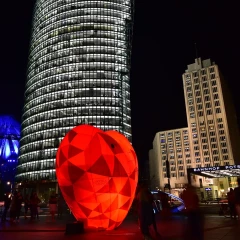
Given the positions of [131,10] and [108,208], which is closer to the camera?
[108,208]

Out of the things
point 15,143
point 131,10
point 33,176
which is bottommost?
point 33,176

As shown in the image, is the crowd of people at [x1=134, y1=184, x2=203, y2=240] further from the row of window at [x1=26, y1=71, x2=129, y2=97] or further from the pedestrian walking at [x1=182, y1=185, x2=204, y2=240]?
the row of window at [x1=26, y1=71, x2=129, y2=97]

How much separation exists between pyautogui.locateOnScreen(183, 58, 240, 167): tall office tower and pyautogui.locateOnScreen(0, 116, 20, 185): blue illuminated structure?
3495 inches

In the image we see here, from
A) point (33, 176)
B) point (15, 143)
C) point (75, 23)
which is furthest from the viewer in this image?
point (15, 143)

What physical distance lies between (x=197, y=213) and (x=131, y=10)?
109833 mm

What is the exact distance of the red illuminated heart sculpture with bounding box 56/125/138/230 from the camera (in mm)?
13125

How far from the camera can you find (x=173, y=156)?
128 metres

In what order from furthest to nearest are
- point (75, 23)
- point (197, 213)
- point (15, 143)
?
point (15, 143), point (75, 23), point (197, 213)

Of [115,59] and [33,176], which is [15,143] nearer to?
[33,176]

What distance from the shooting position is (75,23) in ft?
331

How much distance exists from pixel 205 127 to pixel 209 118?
168 inches

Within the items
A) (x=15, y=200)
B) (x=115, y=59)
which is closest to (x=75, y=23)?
(x=115, y=59)

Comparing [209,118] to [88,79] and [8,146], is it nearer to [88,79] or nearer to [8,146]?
[88,79]

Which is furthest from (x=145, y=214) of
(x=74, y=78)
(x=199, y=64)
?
(x=199, y=64)
